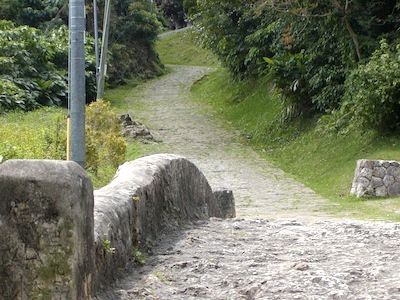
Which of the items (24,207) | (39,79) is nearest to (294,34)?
(39,79)

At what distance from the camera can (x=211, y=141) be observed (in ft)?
81.1

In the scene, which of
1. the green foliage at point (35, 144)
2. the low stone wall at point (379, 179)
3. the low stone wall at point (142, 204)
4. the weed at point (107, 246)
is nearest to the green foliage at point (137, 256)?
the low stone wall at point (142, 204)

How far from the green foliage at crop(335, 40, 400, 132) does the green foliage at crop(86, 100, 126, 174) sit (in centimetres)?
576

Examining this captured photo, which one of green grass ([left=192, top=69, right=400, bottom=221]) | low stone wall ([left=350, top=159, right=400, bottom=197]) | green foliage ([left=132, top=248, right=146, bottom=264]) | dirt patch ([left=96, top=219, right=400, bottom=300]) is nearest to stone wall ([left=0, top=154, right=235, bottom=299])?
dirt patch ([left=96, top=219, right=400, bottom=300])

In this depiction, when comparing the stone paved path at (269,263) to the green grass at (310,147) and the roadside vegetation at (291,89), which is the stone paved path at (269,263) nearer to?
the green grass at (310,147)

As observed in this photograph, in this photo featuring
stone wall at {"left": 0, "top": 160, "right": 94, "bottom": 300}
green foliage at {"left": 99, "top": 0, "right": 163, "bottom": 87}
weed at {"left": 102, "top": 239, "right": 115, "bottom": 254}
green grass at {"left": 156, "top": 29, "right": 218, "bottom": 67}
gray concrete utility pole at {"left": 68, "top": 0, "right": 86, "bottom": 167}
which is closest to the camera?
stone wall at {"left": 0, "top": 160, "right": 94, "bottom": 300}

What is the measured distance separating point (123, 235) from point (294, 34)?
61.8ft

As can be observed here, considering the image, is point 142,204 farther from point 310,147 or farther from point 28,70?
point 28,70

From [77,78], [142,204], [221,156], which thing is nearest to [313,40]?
[221,156]

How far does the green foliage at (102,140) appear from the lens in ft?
48.8

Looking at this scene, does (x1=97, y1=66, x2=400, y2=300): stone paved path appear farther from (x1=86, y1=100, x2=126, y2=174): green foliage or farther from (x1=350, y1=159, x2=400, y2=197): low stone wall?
(x1=350, y1=159, x2=400, y2=197): low stone wall

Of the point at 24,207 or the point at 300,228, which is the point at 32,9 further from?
the point at 24,207

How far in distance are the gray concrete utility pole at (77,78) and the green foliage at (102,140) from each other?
552 cm

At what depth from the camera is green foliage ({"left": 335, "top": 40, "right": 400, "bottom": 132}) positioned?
17.9m
